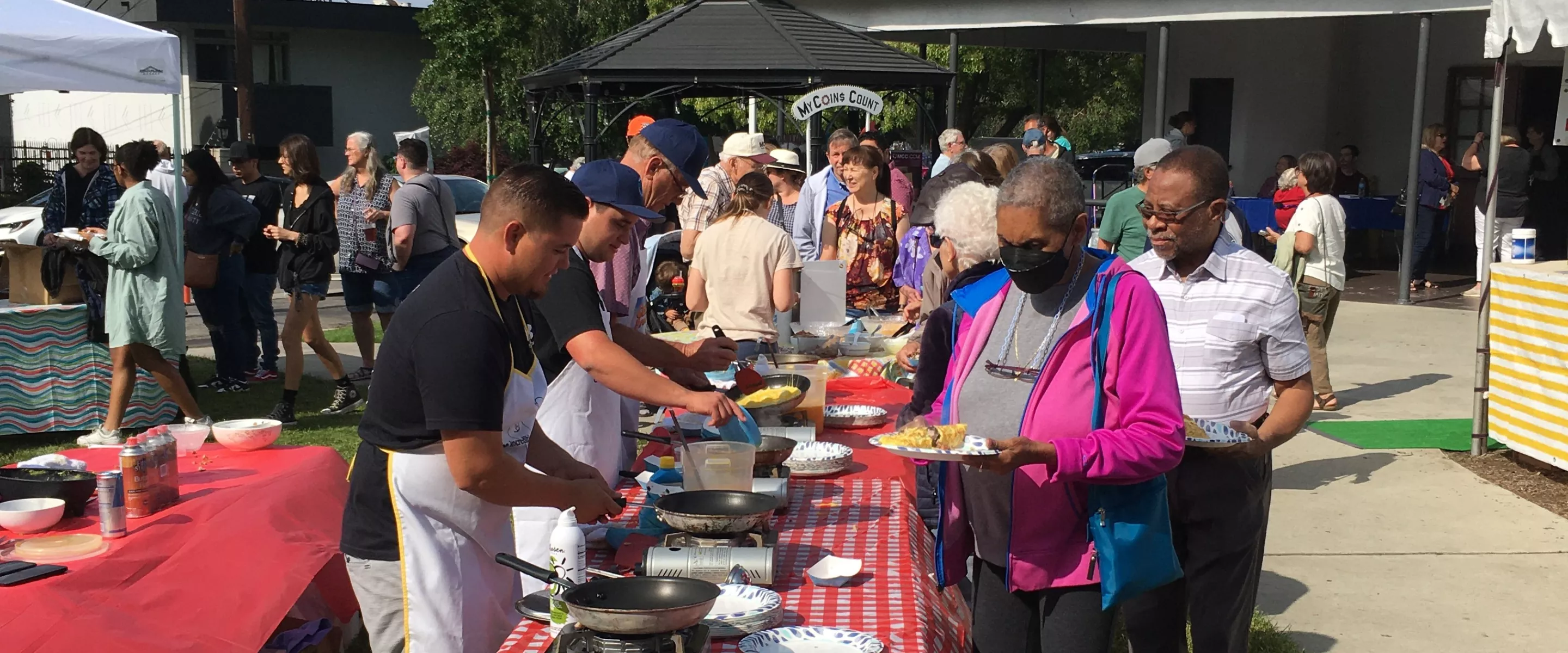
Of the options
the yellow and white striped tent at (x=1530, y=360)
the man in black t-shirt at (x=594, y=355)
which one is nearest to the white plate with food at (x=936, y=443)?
the man in black t-shirt at (x=594, y=355)

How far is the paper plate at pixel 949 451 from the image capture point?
251 cm

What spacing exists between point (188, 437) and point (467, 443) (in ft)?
8.16

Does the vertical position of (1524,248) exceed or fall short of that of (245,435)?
it exceeds it

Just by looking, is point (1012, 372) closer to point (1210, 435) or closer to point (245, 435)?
point (1210, 435)

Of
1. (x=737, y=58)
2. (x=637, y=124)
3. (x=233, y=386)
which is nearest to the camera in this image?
(x=233, y=386)

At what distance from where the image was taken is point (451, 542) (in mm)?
2941

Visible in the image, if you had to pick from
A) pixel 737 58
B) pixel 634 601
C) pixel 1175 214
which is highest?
pixel 737 58

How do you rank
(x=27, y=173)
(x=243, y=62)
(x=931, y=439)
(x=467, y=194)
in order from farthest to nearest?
(x=27, y=173)
(x=243, y=62)
(x=467, y=194)
(x=931, y=439)

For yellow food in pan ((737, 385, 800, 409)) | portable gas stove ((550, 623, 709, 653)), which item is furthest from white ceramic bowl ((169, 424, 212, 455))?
portable gas stove ((550, 623, 709, 653))

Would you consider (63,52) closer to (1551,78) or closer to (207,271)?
(207,271)

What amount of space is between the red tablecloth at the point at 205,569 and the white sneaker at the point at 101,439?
2.85m

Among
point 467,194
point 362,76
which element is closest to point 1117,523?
point 467,194

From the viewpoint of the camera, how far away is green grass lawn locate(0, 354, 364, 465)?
7984 mm

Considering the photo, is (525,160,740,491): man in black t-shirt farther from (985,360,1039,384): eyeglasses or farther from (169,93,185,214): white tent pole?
(169,93,185,214): white tent pole
